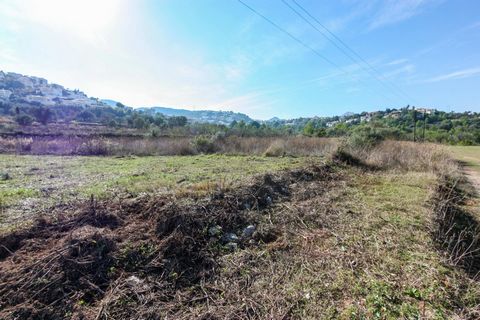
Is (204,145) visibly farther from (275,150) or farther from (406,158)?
(406,158)

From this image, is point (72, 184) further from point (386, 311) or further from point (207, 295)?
point (386, 311)

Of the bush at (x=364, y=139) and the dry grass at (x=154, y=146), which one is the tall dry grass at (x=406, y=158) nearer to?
the bush at (x=364, y=139)

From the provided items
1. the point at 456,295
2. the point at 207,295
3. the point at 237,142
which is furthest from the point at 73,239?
the point at 237,142

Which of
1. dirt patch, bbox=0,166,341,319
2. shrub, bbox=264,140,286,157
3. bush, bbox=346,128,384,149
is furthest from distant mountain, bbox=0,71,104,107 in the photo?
dirt patch, bbox=0,166,341,319

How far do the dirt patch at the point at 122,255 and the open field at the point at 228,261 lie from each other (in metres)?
0.01

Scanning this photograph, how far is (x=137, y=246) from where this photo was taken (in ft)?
10.2

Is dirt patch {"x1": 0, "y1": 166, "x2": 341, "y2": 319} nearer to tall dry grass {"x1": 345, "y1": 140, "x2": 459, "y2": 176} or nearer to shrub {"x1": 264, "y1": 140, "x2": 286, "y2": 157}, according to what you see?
tall dry grass {"x1": 345, "y1": 140, "x2": 459, "y2": 176}

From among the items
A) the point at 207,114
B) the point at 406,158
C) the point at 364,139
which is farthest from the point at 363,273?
the point at 207,114

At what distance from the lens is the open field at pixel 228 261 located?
2373mm

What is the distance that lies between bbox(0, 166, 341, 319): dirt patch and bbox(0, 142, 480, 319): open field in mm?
12

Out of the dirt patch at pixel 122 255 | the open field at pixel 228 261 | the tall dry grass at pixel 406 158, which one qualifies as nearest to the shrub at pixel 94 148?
the open field at pixel 228 261

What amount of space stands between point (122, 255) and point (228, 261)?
50.1 inches

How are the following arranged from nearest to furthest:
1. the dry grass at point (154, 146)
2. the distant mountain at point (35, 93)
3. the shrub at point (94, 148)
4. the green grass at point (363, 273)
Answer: the green grass at point (363, 273) < the shrub at point (94, 148) < the dry grass at point (154, 146) < the distant mountain at point (35, 93)

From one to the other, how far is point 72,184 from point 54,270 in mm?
4024
